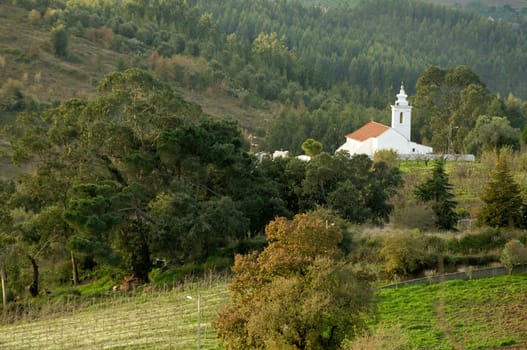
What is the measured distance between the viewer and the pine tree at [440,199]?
38.8m

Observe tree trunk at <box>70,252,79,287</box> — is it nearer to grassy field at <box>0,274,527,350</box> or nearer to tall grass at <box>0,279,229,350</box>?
tall grass at <box>0,279,229,350</box>

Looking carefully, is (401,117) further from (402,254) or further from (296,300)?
(296,300)

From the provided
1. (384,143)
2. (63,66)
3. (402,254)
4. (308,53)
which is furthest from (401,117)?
(308,53)

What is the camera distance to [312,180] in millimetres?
40719

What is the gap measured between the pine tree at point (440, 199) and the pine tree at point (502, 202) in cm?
241

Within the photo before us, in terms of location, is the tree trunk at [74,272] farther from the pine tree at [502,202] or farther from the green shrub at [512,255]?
the green shrub at [512,255]

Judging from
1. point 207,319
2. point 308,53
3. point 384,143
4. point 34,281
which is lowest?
point 34,281

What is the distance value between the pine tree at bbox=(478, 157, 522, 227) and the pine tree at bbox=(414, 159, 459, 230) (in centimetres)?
241

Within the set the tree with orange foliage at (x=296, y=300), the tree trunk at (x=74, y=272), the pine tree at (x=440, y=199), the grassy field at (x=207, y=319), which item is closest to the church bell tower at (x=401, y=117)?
the pine tree at (x=440, y=199)

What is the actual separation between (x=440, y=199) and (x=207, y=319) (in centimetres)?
1451

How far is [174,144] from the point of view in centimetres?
3794

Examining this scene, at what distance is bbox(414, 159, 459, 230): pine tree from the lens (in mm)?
38844

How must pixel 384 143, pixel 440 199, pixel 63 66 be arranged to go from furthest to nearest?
pixel 63 66
pixel 384 143
pixel 440 199

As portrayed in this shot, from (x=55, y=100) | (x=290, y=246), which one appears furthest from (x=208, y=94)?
(x=290, y=246)
